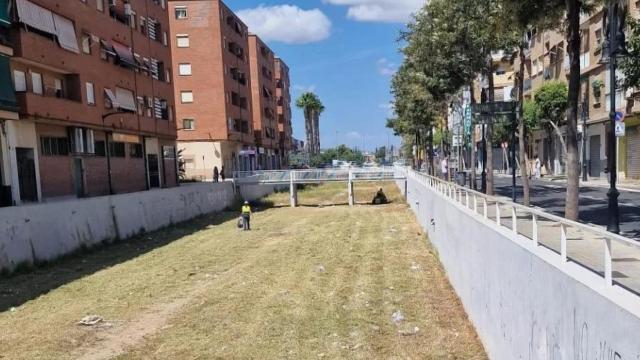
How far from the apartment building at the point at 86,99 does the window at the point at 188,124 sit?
1218 cm

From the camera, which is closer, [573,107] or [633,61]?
[633,61]

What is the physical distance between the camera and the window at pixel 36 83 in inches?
1064

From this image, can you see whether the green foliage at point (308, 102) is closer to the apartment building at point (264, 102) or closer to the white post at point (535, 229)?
the apartment building at point (264, 102)

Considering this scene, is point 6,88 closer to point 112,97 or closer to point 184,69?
point 112,97

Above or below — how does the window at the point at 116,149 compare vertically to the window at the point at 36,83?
below

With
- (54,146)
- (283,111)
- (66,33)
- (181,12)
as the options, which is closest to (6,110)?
(54,146)

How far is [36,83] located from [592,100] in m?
35.1

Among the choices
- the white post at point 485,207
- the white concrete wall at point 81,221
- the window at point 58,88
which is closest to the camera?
the white post at point 485,207

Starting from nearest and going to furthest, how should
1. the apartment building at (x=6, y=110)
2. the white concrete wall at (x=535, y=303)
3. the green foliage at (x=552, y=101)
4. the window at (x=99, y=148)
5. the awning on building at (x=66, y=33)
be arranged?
the white concrete wall at (x=535, y=303), the apartment building at (x=6, y=110), the awning on building at (x=66, y=33), the window at (x=99, y=148), the green foliage at (x=552, y=101)

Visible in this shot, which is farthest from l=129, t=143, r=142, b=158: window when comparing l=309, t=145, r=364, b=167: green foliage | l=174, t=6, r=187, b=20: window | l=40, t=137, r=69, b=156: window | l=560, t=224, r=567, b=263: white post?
l=309, t=145, r=364, b=167: green foliage

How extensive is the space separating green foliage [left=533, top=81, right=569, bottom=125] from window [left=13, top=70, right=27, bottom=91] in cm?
3411

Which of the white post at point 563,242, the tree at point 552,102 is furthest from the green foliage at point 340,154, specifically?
the white post at point 563,242

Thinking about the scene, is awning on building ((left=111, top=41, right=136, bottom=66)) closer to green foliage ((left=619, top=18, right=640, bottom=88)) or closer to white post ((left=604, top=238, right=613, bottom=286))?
green foliage ((left=619, top=18, right=640, bottom=88))

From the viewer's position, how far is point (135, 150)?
3944cm
